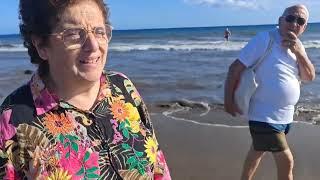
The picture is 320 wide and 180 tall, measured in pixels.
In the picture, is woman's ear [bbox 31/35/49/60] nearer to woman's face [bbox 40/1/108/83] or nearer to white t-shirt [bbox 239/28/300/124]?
woman's face [bbox 40/1/108/83]

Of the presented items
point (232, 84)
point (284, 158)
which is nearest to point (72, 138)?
point (232, 84)

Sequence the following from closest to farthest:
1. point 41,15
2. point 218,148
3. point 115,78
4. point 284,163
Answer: point 41,15 → point 115,78 → point 284,163 → point 218,148

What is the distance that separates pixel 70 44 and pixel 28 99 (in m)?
0.29

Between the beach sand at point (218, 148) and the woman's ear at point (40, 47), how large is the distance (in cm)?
395

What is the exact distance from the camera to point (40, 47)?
7.32 ft

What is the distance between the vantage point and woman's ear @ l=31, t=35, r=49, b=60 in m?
2.22

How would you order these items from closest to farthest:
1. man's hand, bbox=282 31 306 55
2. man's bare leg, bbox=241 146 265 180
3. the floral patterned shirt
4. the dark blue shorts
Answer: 1. the floral patterned shirt
2. man's hand, bbox=282 31 306 55
3. the dark blue shorts
4. man's bare leg, bbox=241 146 265 180

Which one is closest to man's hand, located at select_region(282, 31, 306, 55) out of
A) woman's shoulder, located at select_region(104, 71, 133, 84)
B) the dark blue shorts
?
the dark blue shorts

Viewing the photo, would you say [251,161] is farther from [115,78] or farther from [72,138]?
[72,138]

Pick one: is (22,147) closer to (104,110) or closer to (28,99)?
(28,99)

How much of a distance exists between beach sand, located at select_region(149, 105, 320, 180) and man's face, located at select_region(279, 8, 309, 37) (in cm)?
206

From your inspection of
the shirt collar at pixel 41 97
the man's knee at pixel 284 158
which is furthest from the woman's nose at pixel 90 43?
the man's knee at pixel 284 158

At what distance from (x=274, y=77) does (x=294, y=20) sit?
0.50m

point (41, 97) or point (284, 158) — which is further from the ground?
point (41, 97)
